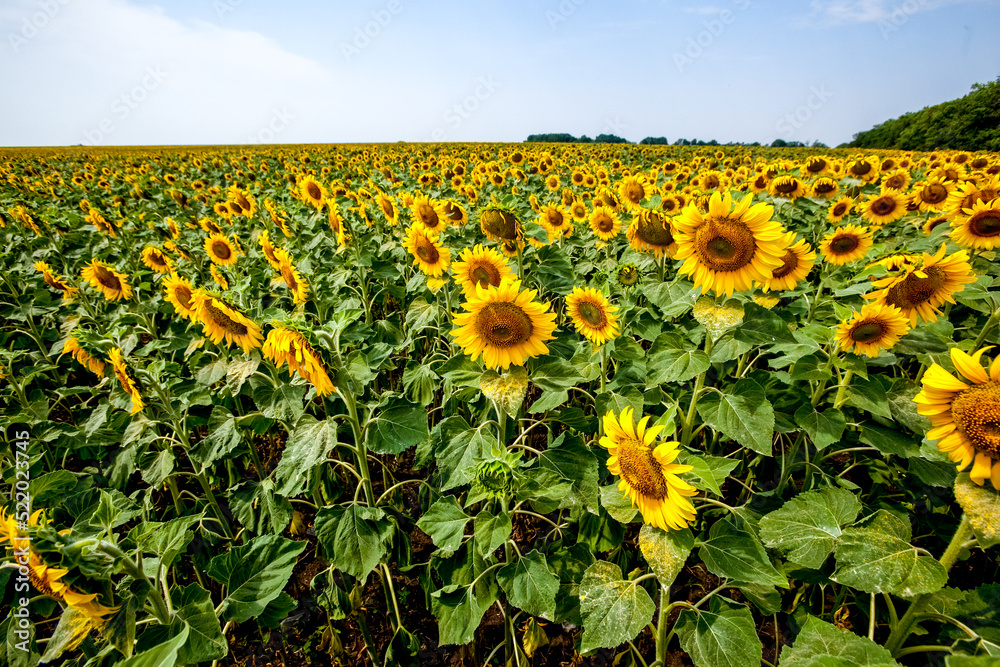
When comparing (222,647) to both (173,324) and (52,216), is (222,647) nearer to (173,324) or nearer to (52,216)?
(173,324)

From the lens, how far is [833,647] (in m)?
1.39

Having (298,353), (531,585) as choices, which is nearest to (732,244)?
(531,585)

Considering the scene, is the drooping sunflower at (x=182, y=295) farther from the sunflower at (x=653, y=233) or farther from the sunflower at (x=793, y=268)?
the sunflower at (x=793, y=268)

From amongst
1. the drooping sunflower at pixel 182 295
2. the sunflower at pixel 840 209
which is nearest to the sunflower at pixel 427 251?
the drooping sunflower at pixel 182 295

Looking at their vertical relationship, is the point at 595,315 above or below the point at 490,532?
above

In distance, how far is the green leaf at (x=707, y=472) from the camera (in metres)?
1.48

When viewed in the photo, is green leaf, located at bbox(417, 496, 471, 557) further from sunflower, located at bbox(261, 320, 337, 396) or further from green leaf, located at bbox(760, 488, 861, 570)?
green leaf, located at bbox(760, 488, 861, 570)

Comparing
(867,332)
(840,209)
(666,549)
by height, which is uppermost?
(840,209)

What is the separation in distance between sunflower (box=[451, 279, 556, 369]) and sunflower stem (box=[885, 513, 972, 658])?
1.67 meters

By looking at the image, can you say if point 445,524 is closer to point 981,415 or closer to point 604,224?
point 981,415

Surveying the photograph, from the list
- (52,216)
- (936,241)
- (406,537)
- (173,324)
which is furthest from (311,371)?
(52,216)

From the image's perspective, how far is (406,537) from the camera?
2.54 m

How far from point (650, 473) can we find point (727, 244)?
3.90 feet

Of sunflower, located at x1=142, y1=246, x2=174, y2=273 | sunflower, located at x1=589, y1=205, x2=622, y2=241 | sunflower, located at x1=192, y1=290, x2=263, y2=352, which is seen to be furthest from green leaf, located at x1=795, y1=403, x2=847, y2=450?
sunflower, located at x1=142, y1=246, x2=174, y2=273
